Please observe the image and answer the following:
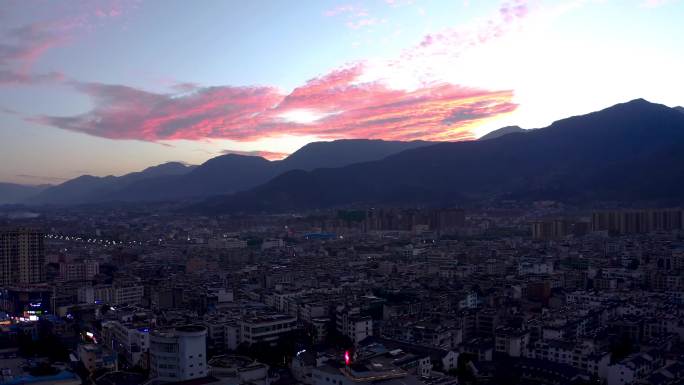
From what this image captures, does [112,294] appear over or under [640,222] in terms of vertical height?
under

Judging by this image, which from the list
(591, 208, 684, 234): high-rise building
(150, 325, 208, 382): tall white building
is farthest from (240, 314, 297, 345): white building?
(591, 208, 684, 234): high-rise building

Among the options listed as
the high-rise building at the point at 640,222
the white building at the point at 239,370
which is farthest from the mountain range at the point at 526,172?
the white building at the point at 239,370

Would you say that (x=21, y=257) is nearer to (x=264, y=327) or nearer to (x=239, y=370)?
(x=264, y=327)

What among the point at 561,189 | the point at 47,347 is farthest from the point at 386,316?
the point at 561,189

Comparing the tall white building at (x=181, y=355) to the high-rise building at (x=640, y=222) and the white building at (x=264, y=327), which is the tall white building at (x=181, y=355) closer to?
the white building at (x=264, y=327)

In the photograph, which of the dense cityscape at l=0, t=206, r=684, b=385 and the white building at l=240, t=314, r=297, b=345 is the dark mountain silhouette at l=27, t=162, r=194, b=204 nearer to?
the dense cityscape at l=0, t=206, r=684, b=385

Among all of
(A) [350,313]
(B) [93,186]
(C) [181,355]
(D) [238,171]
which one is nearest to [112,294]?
(A) [350,313]
